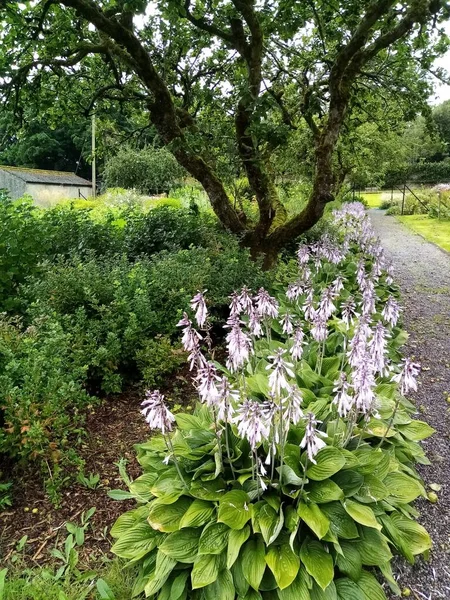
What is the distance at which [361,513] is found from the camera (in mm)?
2250

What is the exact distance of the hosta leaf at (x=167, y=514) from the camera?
2.30 meters

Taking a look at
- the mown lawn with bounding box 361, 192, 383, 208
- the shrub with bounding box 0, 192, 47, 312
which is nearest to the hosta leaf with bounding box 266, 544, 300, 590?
the shrub with bounding box 0, 192, 47, 312

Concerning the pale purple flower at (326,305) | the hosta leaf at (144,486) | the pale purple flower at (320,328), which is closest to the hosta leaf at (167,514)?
the hosta leaf at (144,486)

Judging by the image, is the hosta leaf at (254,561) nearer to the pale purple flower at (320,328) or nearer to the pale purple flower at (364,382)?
the pale purple flower at (364,382)

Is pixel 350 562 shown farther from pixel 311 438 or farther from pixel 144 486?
pixel 144 486

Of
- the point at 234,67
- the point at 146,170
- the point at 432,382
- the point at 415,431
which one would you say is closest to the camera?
the point at 415,431

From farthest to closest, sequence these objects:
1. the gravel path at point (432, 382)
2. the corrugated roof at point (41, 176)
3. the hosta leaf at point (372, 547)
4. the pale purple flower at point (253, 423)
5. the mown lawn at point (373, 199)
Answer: the corrugated roof at point (41, 176), the mown lawn at point (373, 199), the gravel path at point (432, 382), the hosta leaf at point (372, 547), the pale purple flower at point (253, 423)

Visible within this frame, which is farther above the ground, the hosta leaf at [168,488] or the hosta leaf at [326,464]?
the hosta leaf at [326,464]

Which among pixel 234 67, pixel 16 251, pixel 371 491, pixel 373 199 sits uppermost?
pixel 234 67

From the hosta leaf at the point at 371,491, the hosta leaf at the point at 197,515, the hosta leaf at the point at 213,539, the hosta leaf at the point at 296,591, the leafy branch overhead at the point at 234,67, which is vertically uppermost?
the leafy branch overhead at the point at 234,67

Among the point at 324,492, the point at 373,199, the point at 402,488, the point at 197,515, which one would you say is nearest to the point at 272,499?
the point at 324,492

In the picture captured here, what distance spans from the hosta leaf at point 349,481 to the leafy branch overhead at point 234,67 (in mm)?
3976

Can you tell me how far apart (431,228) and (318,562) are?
58.2ft

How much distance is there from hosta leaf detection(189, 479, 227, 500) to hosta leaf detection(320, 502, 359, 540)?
0.52 meters
